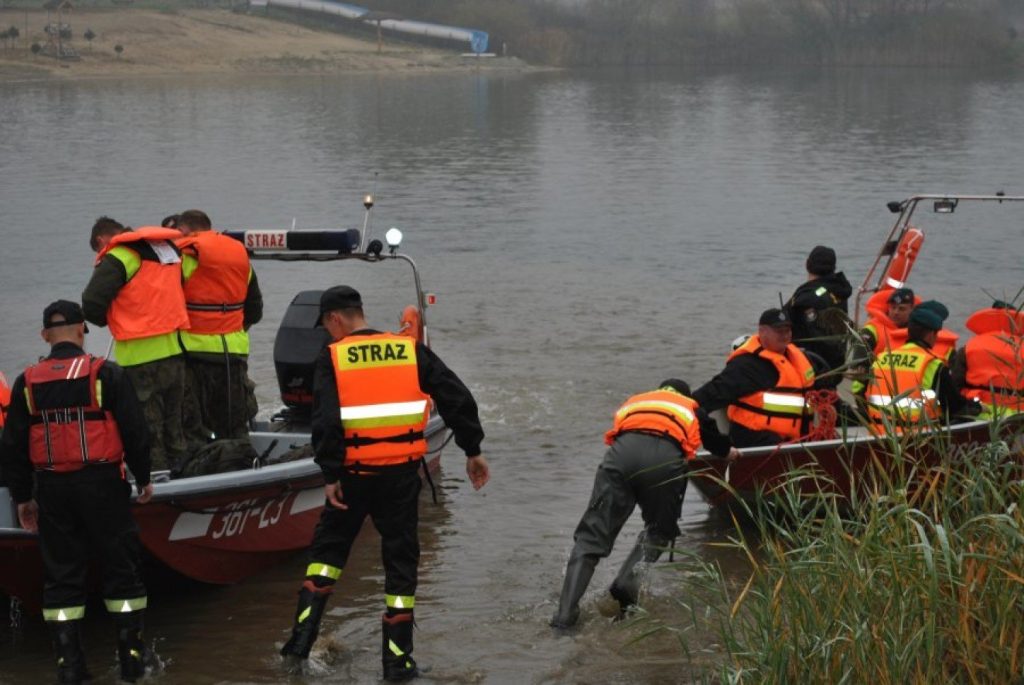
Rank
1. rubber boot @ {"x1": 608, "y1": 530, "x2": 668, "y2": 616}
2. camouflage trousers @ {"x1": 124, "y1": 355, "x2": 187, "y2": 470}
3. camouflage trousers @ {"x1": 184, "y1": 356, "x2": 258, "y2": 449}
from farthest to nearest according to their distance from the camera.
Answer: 1. camouflage trousers @ {"x1": 184, "y1": 356, "x2": 258, "y2": 449}
2. camouflage trousers @ {"x1": 124, "y1": 355, "x2": 187, "y2": 470}
3. rubber boot @ {"x1": 608, "y1": 530, "x2": 668, "y2": 616}

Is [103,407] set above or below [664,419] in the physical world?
above

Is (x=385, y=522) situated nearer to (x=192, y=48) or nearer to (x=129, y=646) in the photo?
(x=129, y=646)

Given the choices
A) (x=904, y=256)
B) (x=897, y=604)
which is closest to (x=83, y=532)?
(x=897, y=604)

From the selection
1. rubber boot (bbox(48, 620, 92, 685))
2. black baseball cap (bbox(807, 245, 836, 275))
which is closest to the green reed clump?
rubber boot (bbox(48, 620, 92, 685))

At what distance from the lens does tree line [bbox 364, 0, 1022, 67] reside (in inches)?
2943

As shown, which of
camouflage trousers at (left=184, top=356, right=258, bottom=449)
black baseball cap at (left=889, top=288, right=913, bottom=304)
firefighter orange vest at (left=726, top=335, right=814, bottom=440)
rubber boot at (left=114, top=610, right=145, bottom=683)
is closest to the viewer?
rubber boot at (left=114, top=610, right=145, bottom=683)

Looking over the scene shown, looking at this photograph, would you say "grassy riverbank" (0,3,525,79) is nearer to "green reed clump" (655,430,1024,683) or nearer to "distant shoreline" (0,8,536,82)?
"distant shoreline" (0,8,536,82)

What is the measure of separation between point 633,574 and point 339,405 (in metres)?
1.68

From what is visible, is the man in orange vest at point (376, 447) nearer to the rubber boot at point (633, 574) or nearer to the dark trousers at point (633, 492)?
the dark trousers at point (633, 492)

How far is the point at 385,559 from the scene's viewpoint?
6.44 metres

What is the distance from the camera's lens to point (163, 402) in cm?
795

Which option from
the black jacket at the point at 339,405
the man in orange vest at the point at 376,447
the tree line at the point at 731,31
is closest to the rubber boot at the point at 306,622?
the man in orange vest at the point at 376,447

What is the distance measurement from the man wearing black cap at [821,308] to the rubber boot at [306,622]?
4.40 m

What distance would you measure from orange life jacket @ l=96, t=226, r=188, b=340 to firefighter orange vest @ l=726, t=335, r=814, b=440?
2781 mm
